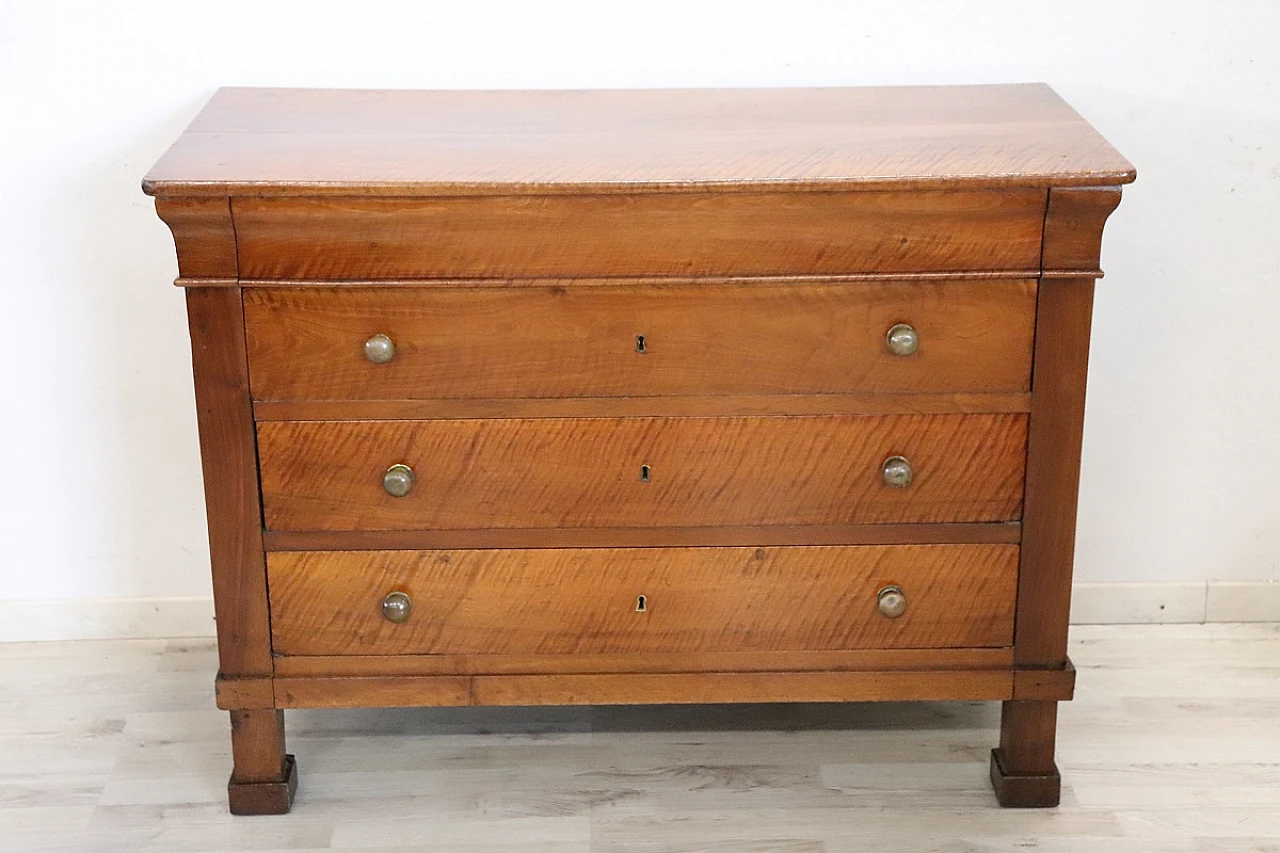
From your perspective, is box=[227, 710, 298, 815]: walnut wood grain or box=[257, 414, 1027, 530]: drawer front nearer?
box=[257, 414, 1027, 530]: drawer front

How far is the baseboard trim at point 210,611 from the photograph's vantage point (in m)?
2.74

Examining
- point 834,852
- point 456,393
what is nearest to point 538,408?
point 456,393

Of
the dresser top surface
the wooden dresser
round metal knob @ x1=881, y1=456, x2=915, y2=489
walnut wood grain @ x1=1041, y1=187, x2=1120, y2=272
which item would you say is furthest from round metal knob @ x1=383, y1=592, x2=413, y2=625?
walnut wood grain @ x1=1041, y1=187, x2=1120, y2=272

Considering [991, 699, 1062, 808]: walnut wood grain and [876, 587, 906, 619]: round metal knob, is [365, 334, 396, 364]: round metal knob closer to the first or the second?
[876, 587, 906, 619]: round metal knob

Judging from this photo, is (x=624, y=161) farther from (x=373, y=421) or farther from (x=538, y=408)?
(x=373, y=421)

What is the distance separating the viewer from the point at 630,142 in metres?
2.09

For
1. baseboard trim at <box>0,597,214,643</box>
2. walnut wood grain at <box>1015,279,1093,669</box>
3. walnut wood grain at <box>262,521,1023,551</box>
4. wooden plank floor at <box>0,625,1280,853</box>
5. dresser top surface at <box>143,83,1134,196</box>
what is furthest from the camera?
baseboard trim at <box>0,597,214,643</box>

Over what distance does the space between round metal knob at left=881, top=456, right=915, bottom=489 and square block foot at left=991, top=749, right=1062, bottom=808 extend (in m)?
0.52

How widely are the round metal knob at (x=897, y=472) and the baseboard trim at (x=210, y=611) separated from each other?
2.66 ft

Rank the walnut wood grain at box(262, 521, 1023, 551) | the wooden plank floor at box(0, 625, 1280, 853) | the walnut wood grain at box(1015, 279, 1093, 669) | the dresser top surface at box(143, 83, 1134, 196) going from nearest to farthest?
the dresser top surface at box(143, 83, 1134, 196) < the walnut wood grain at box(1015, 279, 1093, 669) < the walnut wood grain at box(262, 521, 1023, 551) < the wooden plank floor at box(0, 625, 1280, 853)

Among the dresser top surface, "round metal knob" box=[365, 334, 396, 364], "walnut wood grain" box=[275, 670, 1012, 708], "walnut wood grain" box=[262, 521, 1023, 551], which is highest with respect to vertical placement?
the dresser top surface

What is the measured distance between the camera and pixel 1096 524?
9.07ft

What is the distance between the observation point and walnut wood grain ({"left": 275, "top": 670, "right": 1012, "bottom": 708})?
86.8 inches

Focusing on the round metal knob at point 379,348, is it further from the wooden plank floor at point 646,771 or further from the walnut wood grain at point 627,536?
the wooden plank floor at point 646,771
